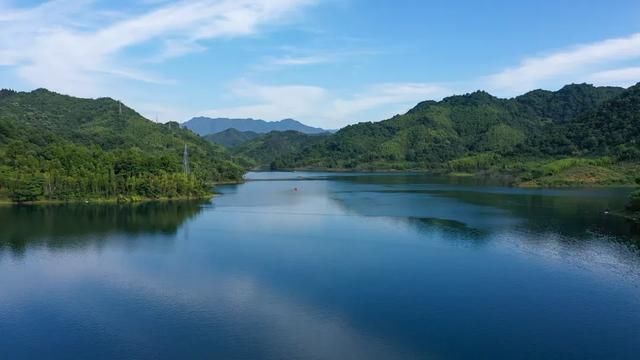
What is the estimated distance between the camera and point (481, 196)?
72625mm

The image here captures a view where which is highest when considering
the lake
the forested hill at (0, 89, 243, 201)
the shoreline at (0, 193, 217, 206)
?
the forested hill at (0, 89, 243, 201)

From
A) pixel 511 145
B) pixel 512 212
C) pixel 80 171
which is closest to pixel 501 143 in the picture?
pixel 511 145

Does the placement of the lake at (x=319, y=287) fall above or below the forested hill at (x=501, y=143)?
below

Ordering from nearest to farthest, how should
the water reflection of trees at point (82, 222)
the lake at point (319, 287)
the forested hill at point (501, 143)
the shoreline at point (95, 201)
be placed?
the lake at point (319, 287)
the water reflection of trees at point (82, 222)
the shoreline at point (95, 201)
the forested hill at point (501, 143)

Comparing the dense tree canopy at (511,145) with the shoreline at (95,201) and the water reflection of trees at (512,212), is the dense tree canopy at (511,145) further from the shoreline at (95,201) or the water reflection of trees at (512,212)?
the shoreline at (95,201)

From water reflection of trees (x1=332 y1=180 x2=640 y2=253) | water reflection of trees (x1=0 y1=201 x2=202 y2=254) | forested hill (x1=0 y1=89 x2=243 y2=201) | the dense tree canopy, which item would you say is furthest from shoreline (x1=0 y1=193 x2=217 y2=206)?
the dense tree canopy

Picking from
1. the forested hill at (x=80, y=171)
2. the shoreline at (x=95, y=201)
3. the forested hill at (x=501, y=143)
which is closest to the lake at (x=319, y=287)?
the shoreline at (x=95, y=201)

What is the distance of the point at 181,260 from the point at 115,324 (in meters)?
11.7

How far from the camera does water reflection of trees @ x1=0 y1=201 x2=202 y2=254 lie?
3909cm

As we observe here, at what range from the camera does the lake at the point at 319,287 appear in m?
19.9

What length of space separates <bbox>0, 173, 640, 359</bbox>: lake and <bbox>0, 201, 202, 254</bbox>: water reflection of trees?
264 mm

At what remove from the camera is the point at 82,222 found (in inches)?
1868

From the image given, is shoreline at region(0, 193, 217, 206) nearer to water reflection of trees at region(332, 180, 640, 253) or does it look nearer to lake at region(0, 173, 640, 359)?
lake at region(0, 173, 640, 359)

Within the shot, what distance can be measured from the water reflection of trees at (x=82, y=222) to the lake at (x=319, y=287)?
26 centimetres
